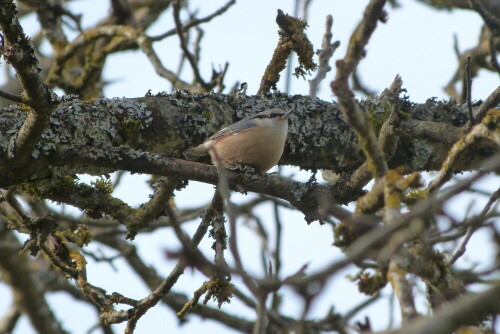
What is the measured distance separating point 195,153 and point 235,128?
387 mm

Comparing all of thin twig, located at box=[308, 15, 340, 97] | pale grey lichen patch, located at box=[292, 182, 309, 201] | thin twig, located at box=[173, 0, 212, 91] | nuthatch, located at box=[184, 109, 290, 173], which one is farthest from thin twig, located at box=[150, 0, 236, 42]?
pale grey lichen patch, located at box=[292, 182, 309, 201]

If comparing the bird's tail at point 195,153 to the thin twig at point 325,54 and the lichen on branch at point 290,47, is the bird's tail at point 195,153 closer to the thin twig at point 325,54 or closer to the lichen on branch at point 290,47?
the lichen on branch at point 290,47

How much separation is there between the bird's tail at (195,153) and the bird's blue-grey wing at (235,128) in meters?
0.12

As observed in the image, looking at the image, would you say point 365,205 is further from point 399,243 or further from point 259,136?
point 259,136

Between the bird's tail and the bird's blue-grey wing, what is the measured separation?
0.39 feet

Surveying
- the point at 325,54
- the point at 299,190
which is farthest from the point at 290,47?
the point at 299,190

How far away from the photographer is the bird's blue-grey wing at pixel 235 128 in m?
4.26

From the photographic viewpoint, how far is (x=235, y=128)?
14.4ft

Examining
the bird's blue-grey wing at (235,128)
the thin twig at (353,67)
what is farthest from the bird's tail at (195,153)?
the thin twig at (353,67)

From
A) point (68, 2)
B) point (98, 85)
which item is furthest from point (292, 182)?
point (68, 2)

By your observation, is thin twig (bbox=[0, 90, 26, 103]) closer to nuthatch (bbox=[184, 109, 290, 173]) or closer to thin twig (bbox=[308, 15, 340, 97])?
nuthatch (bbox=[184, 109, 290, 173])

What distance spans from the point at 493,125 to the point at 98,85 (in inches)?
192

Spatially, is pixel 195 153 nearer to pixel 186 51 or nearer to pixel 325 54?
pixel 325 54

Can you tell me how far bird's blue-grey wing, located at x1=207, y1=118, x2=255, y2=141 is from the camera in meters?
4.26
